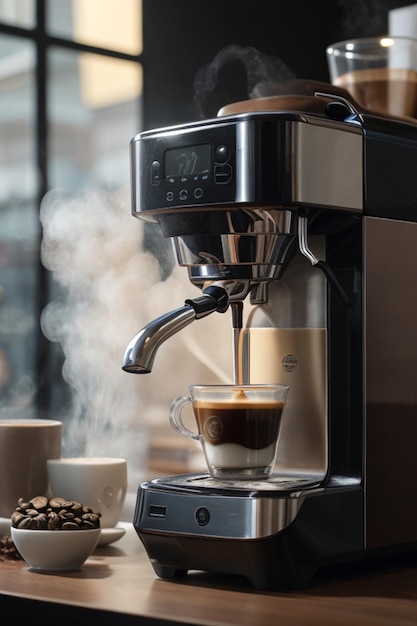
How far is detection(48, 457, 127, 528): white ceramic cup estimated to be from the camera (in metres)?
1.22

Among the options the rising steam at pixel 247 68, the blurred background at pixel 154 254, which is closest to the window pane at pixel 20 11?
the blurred background at pixel 154 254

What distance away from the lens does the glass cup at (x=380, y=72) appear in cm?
125

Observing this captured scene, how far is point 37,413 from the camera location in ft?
9.17

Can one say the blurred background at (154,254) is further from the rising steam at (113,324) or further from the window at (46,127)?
the window at (46,127)

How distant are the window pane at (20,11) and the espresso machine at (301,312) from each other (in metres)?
2.90

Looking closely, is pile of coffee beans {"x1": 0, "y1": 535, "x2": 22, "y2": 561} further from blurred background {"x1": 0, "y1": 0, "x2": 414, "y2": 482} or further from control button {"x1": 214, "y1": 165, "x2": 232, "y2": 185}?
control button {"x1": 214, "y1": 165, "x2": 232, "y2": 185}

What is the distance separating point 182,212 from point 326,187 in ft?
0.45

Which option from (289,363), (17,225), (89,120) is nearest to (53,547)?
(289,363)

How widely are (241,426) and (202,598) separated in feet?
0.53

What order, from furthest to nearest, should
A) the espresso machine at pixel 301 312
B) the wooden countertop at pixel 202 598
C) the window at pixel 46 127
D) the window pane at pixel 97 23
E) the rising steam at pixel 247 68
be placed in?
1. the window pane at pixel 97 23
2. the window at pixel 46 127
3. the rising steam at pixel 247 68
4. the espresso machine at pixel 301 312
5. the wooden countertop at pixel 202 598

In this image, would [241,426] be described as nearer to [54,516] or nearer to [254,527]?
[254,527]

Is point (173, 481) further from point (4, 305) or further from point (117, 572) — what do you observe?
point (4, 305)

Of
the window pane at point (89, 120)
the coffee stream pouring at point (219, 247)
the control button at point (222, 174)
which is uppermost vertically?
the window pane at point (89, 120)

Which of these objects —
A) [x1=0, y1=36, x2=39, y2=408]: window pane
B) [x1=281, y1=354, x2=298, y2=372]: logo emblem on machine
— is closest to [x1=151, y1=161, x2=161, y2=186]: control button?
[x1=281, y1=354, x2=298, y2=372]: logo emblem on machine
